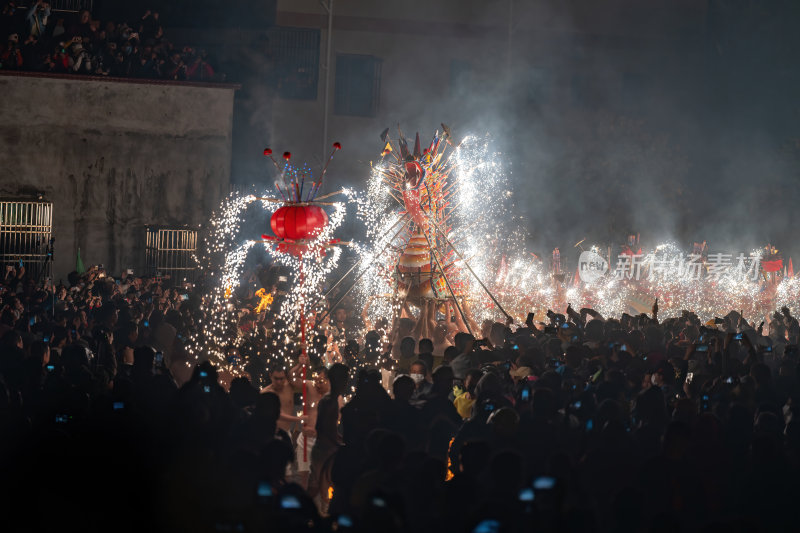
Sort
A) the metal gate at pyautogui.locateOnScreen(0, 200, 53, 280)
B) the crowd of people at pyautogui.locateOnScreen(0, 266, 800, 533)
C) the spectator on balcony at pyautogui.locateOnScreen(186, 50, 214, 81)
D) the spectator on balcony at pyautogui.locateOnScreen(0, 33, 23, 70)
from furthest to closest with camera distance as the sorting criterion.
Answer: the spectator on balcony at pyautogui.locateOnScreen(186, 50, 214, 81), the spectator on balcony at pyautogui.locateOnScreen(0, 33, 23, 70), the metal gate at pyautogui.locateOnScreen(0, 200, 53, 280), the crowd of people at pyautogui.locateOnScreen(0, 266, 800, 533)

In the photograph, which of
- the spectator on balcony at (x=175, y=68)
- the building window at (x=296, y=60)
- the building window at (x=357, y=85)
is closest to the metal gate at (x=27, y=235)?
the spectator on balcony at (x=175, y=68)

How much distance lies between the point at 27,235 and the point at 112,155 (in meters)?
2.22

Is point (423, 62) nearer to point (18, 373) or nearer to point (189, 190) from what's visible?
point (189, 190)

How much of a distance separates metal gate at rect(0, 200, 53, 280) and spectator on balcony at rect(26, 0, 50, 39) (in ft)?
11.5

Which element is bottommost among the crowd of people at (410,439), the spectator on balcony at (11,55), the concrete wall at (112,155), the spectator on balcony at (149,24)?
the crowd of people at (410,439)

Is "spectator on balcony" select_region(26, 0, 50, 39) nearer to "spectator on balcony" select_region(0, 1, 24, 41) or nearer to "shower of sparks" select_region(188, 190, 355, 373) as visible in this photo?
"spectator on balcony" select_region(0, 1, 24, 41)

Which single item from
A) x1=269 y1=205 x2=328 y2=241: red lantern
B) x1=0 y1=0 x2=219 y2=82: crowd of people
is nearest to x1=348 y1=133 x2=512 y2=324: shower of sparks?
x1=269 y1=205 x2=328 y2=241: red lantern

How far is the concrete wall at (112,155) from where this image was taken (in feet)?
51.4

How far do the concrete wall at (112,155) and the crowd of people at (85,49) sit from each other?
0.34 meters

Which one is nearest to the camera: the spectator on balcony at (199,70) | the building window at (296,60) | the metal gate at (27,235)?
the metal gate at (27,235)

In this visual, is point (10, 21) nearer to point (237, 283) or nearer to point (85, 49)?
point (85, 49)

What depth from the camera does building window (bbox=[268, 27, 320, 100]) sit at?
19141 mm

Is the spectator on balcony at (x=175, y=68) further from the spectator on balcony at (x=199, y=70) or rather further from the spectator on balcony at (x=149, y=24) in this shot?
the spectator on balcony at (x=149, y=24)

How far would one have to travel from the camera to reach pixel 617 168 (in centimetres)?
2195
